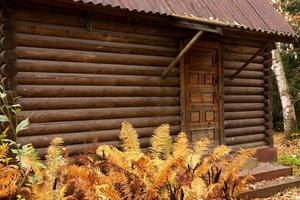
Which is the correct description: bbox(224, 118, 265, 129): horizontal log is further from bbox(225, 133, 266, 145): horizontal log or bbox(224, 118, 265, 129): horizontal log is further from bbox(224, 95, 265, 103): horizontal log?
bbox(224, 95, 265, 103): horizontal log

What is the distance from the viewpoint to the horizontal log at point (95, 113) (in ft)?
25.1

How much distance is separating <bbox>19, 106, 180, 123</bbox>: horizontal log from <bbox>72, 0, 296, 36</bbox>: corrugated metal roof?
206cm

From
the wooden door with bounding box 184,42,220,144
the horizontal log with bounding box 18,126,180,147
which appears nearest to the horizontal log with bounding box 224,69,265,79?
the wooden door with bounding box 184,42,220,144

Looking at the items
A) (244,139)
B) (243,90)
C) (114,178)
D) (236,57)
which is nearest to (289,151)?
(244,139)

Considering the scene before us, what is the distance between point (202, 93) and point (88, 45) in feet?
11.2

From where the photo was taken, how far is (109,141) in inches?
344

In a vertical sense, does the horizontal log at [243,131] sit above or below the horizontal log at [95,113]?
below

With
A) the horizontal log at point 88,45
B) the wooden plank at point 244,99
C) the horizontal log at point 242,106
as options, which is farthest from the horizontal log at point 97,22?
the horizontal log at point 242,106

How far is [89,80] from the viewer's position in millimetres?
8414

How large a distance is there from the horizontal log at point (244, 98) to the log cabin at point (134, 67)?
0.03 m

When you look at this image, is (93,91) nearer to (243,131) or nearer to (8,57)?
(8,57)

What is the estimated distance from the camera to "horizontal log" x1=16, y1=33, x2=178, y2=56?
7641mm

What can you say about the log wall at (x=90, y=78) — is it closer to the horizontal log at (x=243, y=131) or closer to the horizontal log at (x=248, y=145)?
the horizontal log at (x=243, y=131)

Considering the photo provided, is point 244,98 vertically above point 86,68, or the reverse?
point 86,68
